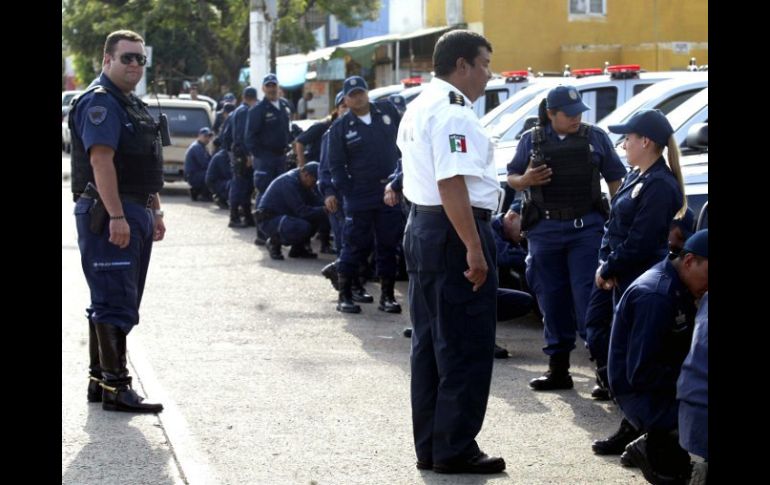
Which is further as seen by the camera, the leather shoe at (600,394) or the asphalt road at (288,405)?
the leather shoe at (600,394)

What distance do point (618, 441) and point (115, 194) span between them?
2.81 metres

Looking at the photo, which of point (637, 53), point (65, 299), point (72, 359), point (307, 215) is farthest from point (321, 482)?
point (637, 53)

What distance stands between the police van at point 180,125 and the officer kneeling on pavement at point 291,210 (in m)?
9.60

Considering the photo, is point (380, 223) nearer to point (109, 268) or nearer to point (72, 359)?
point (72, 359)

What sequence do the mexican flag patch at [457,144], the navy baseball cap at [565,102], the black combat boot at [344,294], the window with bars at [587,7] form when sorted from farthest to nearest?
the window with bars at [587,7]
the black combat boot at [344,294]
the navy baseball cap at [565,102]
the mexican flag patch at [457,144]

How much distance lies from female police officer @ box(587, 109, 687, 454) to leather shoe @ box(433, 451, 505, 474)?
128 cm

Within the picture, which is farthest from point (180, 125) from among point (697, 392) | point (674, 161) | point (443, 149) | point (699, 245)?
point (697, 392)

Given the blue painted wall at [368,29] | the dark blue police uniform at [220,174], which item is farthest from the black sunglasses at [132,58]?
the blue painted wall at [368,29]

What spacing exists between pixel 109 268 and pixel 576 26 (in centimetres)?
2702

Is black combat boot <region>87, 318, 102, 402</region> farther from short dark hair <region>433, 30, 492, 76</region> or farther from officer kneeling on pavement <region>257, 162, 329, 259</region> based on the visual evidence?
officer kneeling on pavement <region>257, 162, 329, 259</region>

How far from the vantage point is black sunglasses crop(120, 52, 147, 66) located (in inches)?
274

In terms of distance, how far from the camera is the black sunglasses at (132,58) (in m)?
6.96

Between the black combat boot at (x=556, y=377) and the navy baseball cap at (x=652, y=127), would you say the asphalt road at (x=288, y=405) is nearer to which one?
the black combat boot at (x=556, y=377)

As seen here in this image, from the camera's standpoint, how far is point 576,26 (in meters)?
32.7
